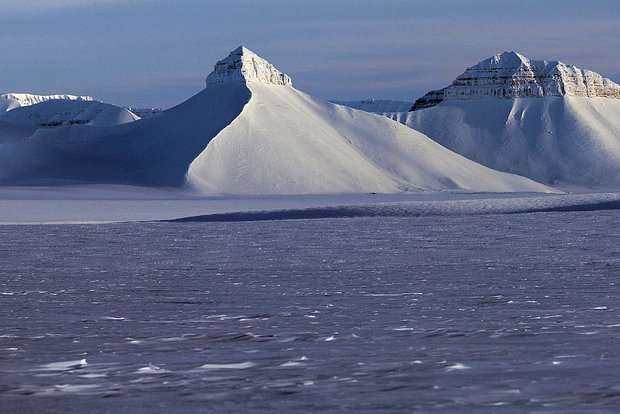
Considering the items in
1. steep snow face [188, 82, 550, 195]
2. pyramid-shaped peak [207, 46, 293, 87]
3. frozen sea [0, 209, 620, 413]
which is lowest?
frozen sea [0, 209, 620, 413]

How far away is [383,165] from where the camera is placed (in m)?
87.8

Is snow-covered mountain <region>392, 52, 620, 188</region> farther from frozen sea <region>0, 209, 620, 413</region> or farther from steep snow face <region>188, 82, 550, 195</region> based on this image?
frozen sea <region>0, 209, 620, 413</region>

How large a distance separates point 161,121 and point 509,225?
68747 mm

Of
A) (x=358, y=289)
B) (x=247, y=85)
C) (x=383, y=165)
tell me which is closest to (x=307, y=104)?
(x=247, y=85)

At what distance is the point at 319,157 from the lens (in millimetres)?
83000

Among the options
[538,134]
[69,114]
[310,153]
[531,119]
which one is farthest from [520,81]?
[69,114]

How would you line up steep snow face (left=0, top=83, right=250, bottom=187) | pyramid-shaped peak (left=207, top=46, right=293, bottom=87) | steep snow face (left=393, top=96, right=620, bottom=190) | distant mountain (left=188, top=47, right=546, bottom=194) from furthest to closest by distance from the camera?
steep snow face (left=393, top=96, right=620, bottom=190), pyramid-shaped peak (left=207, top=46, right=293, bottom=87), steep snow face (left=0, top=83, right=250, bottom=187), distant mountain (left=188, top=47, right=546, bottom=194)

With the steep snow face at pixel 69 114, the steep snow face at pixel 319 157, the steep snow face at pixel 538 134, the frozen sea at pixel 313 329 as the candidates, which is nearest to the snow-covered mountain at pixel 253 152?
the steep snow face at pixel 319 157

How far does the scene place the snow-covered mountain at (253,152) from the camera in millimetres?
78938

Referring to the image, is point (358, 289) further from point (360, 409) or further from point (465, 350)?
point (360, 409)

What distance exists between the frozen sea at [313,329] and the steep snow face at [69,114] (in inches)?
5598

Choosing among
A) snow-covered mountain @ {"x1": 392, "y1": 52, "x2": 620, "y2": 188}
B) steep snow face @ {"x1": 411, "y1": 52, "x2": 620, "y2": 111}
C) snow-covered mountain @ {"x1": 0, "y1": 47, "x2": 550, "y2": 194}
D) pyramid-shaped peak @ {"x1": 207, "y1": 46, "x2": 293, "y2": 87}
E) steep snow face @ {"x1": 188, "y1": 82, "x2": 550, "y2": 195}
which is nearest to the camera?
steep snow face @ {"x1": 188, "y1": 82, "x2": 550, "y2": 195}

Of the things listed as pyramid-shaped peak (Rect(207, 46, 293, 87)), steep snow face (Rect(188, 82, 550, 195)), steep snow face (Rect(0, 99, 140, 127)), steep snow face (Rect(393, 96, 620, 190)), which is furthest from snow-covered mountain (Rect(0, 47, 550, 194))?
steep snow face (Rect(0, 99, 140, 127))

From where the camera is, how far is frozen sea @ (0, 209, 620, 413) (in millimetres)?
7344
